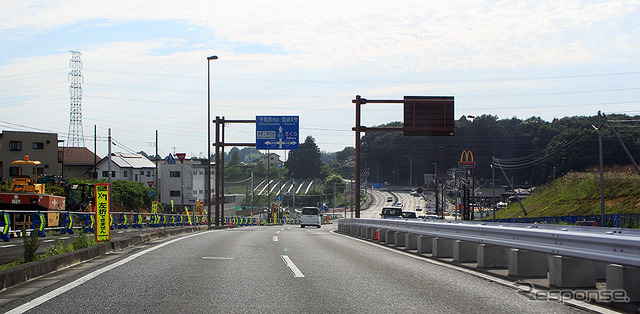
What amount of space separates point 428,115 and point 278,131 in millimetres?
12219

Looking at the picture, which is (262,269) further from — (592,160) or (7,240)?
(592,160)

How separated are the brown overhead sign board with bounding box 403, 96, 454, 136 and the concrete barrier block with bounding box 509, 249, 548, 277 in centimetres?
1747

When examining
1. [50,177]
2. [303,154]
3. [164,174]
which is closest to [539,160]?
[164,174]

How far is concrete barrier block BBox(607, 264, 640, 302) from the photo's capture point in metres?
6.54

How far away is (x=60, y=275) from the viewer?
927 cm

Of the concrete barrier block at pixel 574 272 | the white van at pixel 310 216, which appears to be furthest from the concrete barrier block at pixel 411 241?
the white van at pixel 310 216

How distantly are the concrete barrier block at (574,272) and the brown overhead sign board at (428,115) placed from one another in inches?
735

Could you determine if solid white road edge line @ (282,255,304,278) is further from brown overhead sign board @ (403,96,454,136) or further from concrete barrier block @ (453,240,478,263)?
brown overhead sign board @ (403,96,454,136)

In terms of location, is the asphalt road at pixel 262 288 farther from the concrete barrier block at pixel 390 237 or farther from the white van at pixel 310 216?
the white van at pixel 310 216

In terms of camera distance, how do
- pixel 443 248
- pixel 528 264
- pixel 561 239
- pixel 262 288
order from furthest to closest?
pixel 443 248 < pixel 528 264 < pixel 262 288 < pixel 561 239

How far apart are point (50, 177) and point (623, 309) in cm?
3050

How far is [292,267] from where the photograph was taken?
1034 centimetres

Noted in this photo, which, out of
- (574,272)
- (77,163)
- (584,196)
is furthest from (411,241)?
(77,163)

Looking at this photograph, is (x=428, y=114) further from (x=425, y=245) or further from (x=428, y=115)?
(x=425, y=245)
